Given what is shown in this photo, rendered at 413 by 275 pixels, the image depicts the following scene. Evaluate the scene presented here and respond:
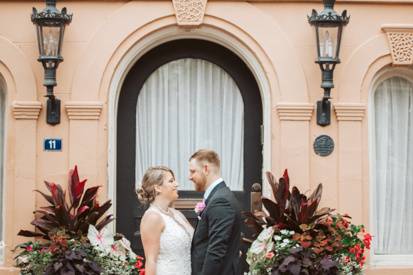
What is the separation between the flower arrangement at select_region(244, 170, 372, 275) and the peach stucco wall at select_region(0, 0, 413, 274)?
656 millimetres

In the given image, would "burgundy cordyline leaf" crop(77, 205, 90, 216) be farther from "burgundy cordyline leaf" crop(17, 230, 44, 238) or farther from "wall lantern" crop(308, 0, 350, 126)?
"wall lantern" crop(308, 0, 350, 126)

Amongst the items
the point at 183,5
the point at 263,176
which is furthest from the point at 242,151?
the point at 183,5

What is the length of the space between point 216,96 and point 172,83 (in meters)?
0.48

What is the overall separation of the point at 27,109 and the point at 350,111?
3191 mm

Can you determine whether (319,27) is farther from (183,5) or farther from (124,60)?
(124,60)

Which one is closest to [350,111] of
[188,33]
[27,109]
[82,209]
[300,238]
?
[300,238]

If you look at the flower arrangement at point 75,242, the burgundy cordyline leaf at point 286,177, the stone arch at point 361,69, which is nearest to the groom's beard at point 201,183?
the flower arrangement at point 75,242

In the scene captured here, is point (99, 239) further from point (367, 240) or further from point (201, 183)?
point (367, 240)

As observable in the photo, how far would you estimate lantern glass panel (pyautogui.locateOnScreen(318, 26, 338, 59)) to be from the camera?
9320 mm

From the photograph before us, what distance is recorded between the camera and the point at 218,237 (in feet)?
23.4

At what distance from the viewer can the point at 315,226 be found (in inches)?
347

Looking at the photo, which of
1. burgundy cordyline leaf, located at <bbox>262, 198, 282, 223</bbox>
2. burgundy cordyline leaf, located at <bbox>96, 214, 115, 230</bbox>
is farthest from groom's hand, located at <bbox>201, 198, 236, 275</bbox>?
burgundy cordyline leaf, located at <bbox>96, 214, 115, 230</bbox>

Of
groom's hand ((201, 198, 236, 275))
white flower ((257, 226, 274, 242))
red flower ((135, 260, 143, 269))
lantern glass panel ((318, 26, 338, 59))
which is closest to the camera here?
groom's hand ((201, 198, 236, 275))

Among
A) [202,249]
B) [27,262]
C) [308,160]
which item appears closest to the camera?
[202,249]
